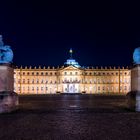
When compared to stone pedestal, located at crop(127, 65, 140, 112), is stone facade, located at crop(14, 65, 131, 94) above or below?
above

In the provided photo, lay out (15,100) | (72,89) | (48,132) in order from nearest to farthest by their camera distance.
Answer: (48,132), (15,100), (72,89)

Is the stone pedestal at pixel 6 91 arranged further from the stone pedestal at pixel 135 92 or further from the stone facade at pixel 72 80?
the stone facade at pixel 72 80

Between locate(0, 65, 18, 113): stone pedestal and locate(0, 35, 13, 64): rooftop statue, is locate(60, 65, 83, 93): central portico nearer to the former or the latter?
locate(0, 65, 18, 113): stone pedestal

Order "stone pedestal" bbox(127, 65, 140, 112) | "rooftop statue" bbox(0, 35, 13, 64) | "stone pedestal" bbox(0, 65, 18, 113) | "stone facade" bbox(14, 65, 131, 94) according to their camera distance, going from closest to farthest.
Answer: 1. "stone pedestal" bbox(0, 65, 18, 113)
2. "stone pedestal" bbox(127, 65, 140, 112)
3. "rooftop statue" bbox(0, 35, 13, 64)
4. "stone facade" bbox(14, 65, 131, 94)

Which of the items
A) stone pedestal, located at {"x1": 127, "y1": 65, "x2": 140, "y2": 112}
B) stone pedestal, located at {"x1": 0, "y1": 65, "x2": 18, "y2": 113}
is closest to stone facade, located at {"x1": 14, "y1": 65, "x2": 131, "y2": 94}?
stone pedestal, located at {"x1": 127, "y1": 65, "x2": 140, "y2": 112}

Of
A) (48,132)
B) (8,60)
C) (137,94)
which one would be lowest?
(48,132)

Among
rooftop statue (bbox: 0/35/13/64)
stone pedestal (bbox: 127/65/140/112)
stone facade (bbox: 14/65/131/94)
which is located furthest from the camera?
stone facade (bbox: 14/65/131/94)

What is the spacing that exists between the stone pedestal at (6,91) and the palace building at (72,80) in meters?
124

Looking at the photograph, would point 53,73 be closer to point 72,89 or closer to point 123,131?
point 72,89

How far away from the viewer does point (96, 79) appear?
146m

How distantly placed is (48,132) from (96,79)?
137 meters

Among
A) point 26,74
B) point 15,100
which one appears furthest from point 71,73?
point 15,100

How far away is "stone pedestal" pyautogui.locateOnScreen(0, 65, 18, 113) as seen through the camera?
15.0 m

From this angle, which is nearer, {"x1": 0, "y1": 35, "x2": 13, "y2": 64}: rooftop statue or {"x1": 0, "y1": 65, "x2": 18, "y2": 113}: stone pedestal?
{"x1": 0, "y1": 65, "x2": 18, "y2": 113}: stone pedestal
